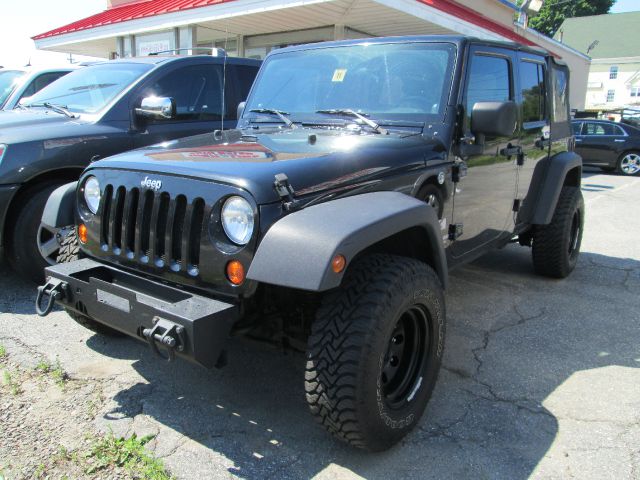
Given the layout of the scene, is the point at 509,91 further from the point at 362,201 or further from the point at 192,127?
the point at 192,127

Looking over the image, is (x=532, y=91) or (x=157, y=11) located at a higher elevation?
(x=157, y=11)

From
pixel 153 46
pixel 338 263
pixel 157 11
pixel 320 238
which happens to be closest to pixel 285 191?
pixel 320 238

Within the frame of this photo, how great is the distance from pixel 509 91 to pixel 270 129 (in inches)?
70.6

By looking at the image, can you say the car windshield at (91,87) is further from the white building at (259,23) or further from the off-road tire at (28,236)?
the white building at (259,23)

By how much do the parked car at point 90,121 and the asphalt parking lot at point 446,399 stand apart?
639 millimetres

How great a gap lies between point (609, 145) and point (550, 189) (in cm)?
1220

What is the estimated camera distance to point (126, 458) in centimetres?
246

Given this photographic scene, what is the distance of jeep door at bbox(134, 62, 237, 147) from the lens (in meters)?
5.04

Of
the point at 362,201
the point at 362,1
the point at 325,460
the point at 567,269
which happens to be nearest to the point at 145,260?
the point at 362,201

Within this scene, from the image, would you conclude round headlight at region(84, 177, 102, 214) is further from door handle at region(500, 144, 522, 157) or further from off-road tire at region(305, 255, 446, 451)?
door handle at region(500, 144, 522, 157)

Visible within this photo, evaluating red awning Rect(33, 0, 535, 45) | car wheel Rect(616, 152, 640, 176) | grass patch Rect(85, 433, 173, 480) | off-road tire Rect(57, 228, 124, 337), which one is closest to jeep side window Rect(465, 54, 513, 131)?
off-road tire Rect(57, 228, 124, 337)

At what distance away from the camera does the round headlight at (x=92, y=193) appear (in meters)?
2.86

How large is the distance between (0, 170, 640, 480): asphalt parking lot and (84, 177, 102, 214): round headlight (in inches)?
40.3

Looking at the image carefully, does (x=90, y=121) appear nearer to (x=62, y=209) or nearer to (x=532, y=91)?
(x=62, y=209)
